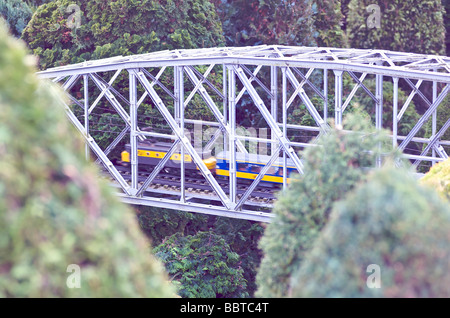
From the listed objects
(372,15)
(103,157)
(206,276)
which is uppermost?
(372,15)

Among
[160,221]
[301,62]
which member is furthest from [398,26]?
[301,62]

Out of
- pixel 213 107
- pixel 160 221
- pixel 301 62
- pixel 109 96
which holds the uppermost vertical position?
pixel 301 62

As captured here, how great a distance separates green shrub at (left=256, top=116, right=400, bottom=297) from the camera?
8.02 m

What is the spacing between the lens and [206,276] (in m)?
21.5

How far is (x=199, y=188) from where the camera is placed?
71.8 feet

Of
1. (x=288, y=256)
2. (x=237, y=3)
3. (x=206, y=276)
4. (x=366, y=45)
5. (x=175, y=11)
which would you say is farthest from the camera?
(x=366, y=45)

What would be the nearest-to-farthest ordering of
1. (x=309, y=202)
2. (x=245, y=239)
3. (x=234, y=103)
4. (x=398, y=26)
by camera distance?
(x=309, y=202) → (x=234, y=103) → (x=245, y=239) → (x=398, y=26)

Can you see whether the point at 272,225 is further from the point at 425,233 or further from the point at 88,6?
the point at 88,6

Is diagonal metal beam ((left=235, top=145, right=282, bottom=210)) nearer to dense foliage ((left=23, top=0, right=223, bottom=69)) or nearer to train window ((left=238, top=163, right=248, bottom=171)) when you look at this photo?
train window ((left=238, top=163, right=248, bottom=171))

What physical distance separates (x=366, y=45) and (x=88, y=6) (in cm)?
1589

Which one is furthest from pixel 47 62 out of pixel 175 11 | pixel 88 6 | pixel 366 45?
pixel 366 45

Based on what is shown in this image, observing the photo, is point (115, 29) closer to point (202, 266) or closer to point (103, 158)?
point (103, 158)

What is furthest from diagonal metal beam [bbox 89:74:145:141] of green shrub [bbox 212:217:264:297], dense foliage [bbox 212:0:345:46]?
dense foliage [bbox 212:0:345:46]

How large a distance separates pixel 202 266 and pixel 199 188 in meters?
2.54
